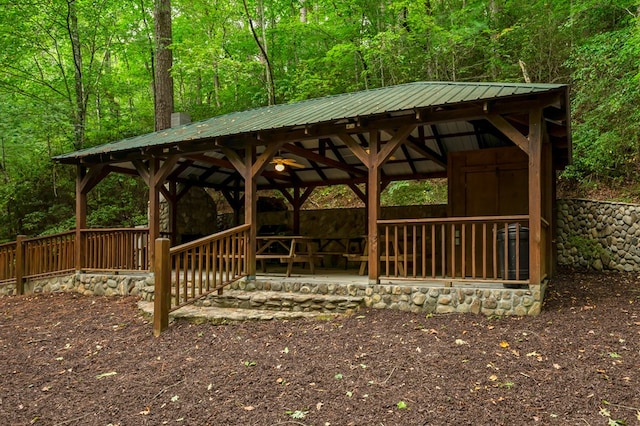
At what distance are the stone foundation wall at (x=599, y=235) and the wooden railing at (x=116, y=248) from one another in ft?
29.4

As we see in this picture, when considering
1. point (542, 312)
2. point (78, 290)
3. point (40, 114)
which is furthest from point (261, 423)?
point (40, 114)

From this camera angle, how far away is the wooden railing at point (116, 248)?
27.3 feet

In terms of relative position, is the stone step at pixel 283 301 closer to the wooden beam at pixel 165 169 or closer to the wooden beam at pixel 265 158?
the wooden beam at pixel 265 158

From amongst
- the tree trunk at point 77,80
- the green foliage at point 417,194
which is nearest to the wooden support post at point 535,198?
the green foliage at point 417,194

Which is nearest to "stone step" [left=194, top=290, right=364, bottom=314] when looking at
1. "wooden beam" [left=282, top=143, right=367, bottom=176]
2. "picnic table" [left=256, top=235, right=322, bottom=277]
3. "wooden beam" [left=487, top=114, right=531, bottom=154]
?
"picnic table" [left=256, top=235, right=322, bottom=277]

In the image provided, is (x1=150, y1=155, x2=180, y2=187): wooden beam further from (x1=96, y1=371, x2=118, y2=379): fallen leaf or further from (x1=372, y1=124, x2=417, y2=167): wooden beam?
(x1=96, y1=371, x2=118, y2=379): fallen leaf

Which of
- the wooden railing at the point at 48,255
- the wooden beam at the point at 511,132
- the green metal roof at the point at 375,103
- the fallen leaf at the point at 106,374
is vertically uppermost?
the green metal roof at the point at 375,103

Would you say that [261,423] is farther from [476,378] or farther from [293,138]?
[293,138]

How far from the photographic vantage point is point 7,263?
383 inches

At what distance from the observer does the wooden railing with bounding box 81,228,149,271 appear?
27.3 feet

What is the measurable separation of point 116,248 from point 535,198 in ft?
24.4

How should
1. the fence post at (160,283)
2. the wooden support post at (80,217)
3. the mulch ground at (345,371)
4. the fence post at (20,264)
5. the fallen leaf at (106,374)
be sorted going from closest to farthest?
the mulch ground at (345,371) < the fallen leaf at (106,374) < the fence post at (160,283) < the wooden support post at (80,217) < the fence post at (20,264)

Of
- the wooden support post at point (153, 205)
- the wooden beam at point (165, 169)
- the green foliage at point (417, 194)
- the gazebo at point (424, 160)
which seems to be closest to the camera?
the gazebo at point (424, 160)

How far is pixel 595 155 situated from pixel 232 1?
1427 centimetres
